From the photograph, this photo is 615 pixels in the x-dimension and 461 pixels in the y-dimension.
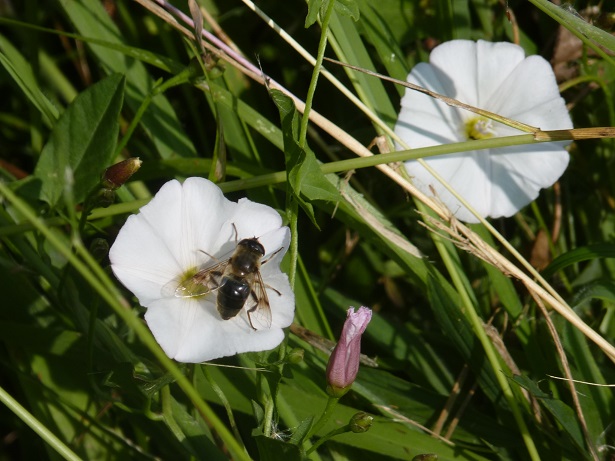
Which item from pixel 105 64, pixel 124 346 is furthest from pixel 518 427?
pixel 105 64

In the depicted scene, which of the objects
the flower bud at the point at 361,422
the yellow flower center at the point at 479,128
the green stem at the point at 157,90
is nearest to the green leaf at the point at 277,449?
the flower bud at the point at 361,422

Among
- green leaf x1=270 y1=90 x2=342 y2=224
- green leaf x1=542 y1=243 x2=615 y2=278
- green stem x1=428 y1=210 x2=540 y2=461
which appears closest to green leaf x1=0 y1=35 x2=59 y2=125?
green leaf x1=270 y1=90 x2=342 y2=224

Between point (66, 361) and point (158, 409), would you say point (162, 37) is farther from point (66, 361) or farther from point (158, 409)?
point (158, 409)

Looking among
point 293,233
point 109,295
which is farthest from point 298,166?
point 109,295

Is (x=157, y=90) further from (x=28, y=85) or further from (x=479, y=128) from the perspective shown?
(x=479, y=128)

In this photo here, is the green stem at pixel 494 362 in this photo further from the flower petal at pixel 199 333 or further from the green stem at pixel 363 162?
the flower petal at pixel 199 333

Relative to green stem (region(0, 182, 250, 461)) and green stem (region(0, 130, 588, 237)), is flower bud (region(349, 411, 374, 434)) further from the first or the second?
green stem (region(0, 130, 588, 237))
